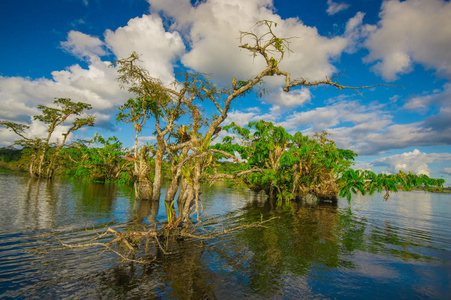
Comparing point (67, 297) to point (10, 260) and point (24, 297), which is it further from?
point (10, 260)

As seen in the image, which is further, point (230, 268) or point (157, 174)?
point (157, 174)

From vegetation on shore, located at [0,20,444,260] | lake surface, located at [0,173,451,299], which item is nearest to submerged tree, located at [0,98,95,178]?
vegetation on shore, located at [0,20,444,260]

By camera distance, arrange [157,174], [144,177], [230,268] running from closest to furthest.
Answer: [230,268], [157,174], [144,177]

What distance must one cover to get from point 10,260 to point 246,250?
28.2 ft

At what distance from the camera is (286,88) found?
11.2 metres

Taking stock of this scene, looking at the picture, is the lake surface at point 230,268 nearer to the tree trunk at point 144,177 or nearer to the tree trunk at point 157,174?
the tree trunk at point 157,174

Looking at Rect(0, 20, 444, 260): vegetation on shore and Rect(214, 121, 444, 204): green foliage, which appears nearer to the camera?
Rect(0, 20, 444, 260): vegetation on shore

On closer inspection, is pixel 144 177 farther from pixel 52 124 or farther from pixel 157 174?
pixel 52 124

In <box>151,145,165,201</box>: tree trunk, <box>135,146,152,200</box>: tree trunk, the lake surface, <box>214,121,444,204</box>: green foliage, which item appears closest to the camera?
the lake surface

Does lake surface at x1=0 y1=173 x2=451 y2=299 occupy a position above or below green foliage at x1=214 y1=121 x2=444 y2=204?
below

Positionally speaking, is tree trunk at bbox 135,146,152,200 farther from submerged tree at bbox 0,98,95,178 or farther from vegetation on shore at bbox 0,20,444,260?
submerged tree at bbox 0,98,95,178

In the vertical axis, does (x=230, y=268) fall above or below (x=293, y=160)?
below

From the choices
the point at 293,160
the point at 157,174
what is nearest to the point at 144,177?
the point at 157,174

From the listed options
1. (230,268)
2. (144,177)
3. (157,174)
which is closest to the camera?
(230,268)
